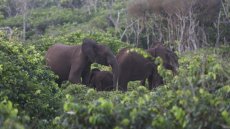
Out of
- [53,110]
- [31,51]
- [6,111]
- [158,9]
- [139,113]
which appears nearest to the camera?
[6,111]

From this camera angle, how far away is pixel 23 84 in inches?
391

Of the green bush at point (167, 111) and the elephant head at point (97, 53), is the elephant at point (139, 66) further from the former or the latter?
the green bush at point (167, 111)

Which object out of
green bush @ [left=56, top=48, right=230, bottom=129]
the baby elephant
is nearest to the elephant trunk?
the baby elephant

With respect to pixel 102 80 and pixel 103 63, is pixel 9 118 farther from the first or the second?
pixel 102 80

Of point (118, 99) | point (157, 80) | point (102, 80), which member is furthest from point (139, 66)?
point (118, 99)

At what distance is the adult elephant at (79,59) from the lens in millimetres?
14453

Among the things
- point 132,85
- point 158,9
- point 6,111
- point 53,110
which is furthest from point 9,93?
point 158,9

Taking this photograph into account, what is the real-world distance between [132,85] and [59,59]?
7.44 feet

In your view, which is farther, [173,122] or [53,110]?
[53,110]

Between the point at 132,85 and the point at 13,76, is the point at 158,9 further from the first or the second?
the point at 13,76

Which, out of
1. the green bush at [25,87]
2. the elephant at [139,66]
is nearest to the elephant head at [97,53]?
the elephant at [139,66]

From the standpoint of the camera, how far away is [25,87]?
9.98 m

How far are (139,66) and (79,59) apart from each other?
1650 millimetres

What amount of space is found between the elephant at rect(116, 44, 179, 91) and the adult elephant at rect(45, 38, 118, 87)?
2.99 ft
